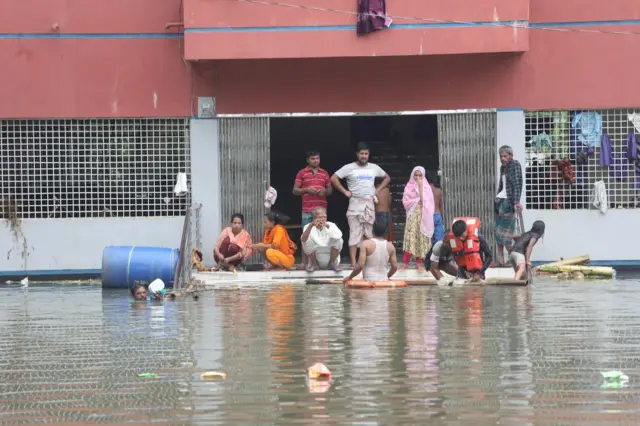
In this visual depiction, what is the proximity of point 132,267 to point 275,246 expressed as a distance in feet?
7.71

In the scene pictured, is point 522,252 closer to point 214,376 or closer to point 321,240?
point 321,240

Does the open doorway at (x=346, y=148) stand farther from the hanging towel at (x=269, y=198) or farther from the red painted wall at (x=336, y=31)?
the red painted wall at (x=336, y=31)

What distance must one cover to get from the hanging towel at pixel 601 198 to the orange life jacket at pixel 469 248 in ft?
11.8

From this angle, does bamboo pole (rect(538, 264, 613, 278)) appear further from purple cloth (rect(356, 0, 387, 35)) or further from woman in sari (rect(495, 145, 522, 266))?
Result: purple cloth (rect(356, 0, 387, 35))

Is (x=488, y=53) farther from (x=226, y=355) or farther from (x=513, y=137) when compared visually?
(x=226, y=355)

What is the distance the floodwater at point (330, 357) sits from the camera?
27.3 feet

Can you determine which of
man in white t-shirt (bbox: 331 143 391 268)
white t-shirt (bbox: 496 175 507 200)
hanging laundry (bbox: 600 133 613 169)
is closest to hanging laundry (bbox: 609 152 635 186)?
hanging laundry (bbox: 600 133 613 169)

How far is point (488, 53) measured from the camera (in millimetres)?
20703

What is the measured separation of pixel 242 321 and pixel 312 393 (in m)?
5.04

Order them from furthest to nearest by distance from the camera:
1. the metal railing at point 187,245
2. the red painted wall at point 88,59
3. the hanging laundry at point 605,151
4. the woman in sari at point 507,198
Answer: the hanging laundry at point 605,151
the red painted wall at point 88,59
the woman in sari at point 507,198
the metal railing at point 187,245

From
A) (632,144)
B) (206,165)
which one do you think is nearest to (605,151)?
(632,144)

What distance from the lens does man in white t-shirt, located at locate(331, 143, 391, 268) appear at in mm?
20250

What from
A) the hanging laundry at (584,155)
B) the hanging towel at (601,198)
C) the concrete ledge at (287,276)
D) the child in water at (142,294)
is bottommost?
the child in water at (142,294)

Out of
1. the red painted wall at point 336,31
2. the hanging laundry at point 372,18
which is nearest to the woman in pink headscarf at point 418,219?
the red painted wall at point 336,31
